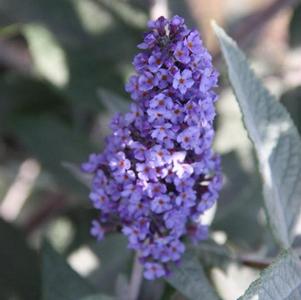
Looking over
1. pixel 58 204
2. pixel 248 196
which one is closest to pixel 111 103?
pixel 248 196

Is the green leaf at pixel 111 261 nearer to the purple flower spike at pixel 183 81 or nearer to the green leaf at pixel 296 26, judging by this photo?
the purple flower spike at pixel 183 81

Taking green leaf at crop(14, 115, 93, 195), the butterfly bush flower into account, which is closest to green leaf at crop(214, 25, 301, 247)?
the butterfly bush flower

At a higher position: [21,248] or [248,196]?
[21,248]

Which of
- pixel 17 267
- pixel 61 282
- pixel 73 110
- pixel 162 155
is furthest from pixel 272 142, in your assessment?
pixel 73 110

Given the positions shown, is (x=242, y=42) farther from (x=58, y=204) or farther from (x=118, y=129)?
(x=118, y=129)

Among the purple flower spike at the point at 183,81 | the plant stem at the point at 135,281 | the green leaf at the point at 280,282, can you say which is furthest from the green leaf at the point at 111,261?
the purple flower spike at the point at 183,81

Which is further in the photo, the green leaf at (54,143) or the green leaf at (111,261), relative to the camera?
the green leaf at (54,143)
